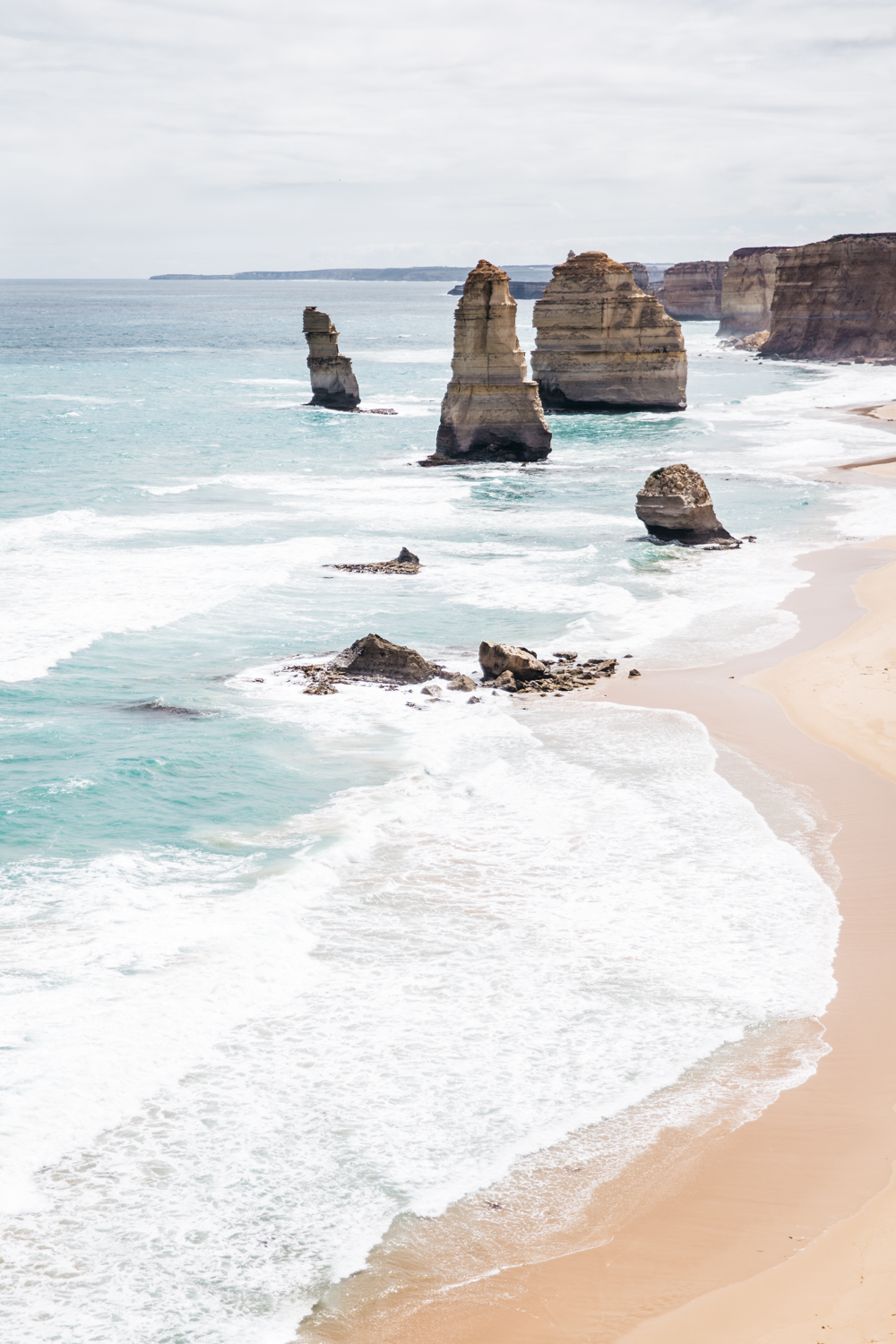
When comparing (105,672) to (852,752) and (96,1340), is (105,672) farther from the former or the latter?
(96,1340)

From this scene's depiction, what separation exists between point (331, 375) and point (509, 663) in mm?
46275

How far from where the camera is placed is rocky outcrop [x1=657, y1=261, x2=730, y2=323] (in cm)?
16238

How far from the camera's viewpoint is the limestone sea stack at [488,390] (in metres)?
41.2

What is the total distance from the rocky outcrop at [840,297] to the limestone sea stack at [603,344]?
135ft

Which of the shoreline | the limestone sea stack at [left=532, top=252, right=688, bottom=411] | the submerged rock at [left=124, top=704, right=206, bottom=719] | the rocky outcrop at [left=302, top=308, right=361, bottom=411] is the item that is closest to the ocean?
the submerged rock at [left=124, top=704, right=206, bottom=719]

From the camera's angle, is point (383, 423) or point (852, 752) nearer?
point (852, 752)

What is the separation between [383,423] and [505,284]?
1676cm

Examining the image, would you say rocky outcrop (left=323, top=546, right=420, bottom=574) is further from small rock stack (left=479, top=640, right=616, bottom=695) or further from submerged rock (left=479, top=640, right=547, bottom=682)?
submerged rock (left=479, top=640, right=547, bottom=682)

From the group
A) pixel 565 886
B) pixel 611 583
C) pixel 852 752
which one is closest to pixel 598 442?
pixel 611 583

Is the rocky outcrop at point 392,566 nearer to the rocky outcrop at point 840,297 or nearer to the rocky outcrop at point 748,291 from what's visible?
the rocky outcrop at point 840,297

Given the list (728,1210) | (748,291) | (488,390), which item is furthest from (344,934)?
(748,291)

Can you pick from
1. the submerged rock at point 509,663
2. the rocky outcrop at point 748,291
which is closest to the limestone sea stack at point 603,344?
the submerged rock at point 509,663

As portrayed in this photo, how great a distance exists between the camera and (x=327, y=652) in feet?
65.6

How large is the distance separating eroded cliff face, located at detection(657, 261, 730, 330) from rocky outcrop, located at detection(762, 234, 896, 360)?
65.8m
